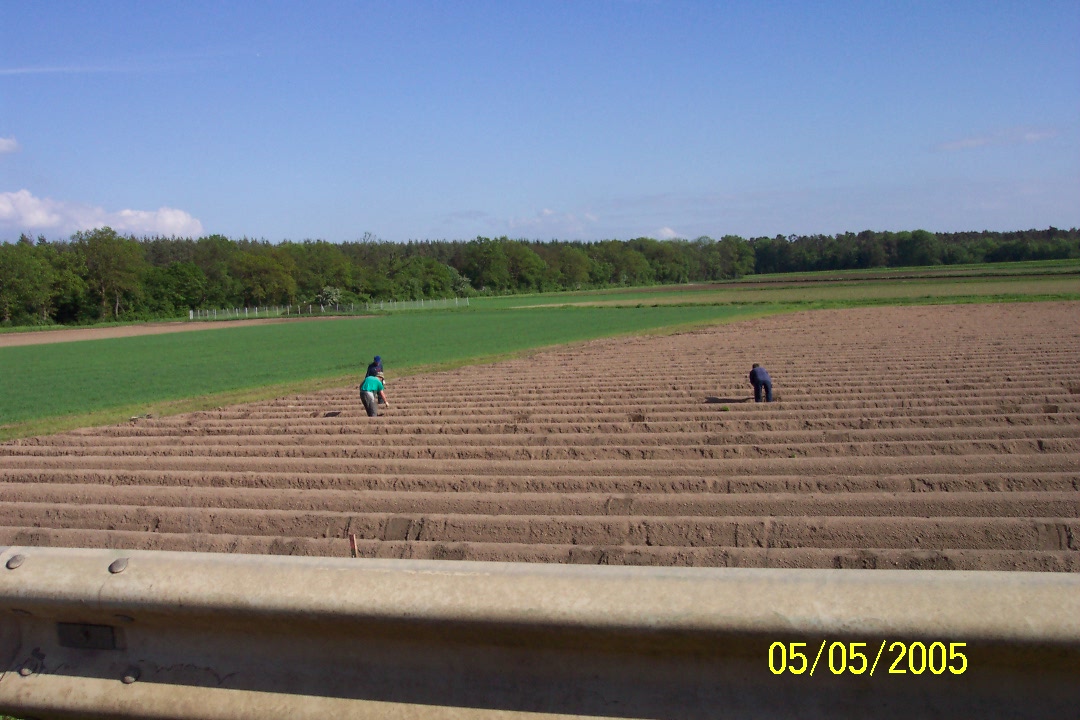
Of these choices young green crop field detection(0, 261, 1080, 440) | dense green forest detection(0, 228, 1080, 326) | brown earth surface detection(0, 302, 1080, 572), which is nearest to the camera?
brown earth surface detection(0, 302, 1080, 572)

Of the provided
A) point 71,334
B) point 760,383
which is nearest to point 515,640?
point 760,383

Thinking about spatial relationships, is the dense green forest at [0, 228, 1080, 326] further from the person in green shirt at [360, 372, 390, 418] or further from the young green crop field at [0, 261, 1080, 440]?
the person in green shirt at [360, 372, 390, 418]

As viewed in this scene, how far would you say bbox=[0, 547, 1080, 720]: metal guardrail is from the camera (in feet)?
6.40

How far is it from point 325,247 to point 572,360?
9949 centimetres

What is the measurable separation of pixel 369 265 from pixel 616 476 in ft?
406

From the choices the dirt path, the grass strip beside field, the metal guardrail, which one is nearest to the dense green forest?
the dirt path

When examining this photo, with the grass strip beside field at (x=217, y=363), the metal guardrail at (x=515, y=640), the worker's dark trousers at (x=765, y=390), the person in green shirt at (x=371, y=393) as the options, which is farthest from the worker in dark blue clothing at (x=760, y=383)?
the grass strip beside field at (x=217, y=363)

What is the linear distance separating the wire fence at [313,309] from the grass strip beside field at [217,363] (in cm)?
3579

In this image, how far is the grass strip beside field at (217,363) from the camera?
1997 cm

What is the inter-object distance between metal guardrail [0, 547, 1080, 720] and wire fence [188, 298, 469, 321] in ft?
297
